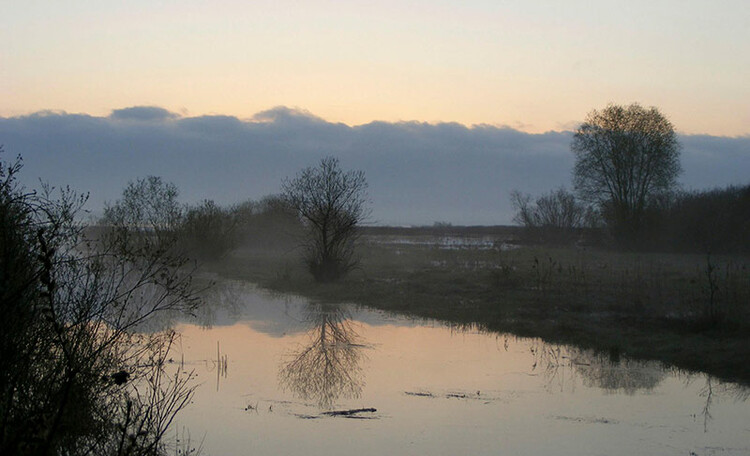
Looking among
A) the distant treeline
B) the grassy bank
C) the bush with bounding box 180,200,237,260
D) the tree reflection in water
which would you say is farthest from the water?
the distant treeline

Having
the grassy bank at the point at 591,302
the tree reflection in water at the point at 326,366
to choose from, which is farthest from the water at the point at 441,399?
the grassy bank at the point at 591,302

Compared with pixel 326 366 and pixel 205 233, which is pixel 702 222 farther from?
pixel 326 366

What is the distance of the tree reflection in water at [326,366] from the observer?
9.34 m

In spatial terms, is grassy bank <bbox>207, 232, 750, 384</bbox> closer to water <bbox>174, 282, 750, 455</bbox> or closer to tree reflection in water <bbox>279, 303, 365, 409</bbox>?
water <bbox>174, 282, 750, 455</bbox>

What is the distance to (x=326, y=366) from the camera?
11.0 meters

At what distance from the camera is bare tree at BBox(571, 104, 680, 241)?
36.4m

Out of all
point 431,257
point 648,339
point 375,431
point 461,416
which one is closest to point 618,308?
point 648,339

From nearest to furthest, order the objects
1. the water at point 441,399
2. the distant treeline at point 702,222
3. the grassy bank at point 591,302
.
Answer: the water at point 441,399
the grassy bank at point 591,302
the distant treeline at point 702,222

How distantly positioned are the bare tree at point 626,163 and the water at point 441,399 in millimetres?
26107

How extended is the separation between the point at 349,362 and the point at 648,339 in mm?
5901

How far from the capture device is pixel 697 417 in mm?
8250

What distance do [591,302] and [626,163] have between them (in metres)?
22.5

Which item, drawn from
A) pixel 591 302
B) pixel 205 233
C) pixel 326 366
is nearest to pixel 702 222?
pixel 591 302

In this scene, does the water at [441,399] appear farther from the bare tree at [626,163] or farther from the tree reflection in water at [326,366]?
the bare tree at [626,163]
